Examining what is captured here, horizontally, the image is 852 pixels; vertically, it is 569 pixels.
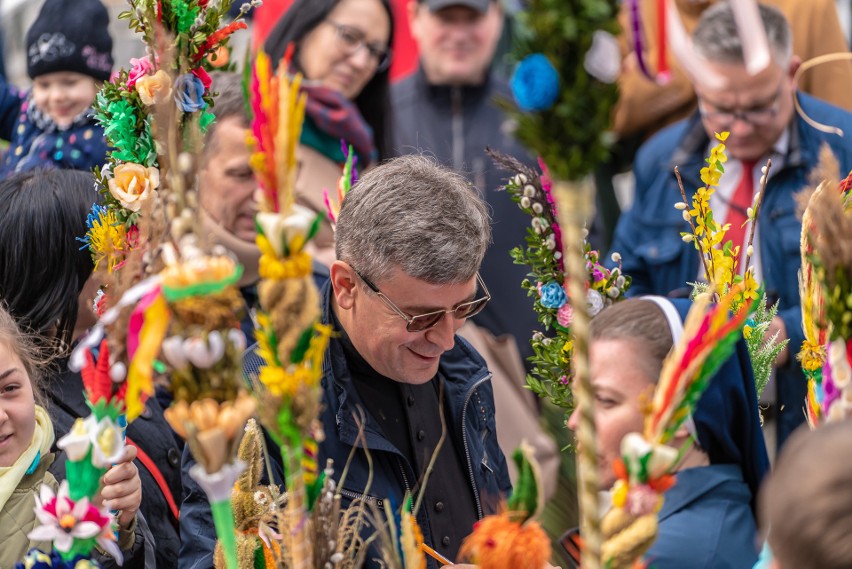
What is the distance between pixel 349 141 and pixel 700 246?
168 centimetres

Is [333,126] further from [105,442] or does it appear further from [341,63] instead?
[105,442]

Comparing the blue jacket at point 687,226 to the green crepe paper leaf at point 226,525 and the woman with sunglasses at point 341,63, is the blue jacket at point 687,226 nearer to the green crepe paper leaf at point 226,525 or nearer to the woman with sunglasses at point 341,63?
the woman with sunglasses at point 341,63

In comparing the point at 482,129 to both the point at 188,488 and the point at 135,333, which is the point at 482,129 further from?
the point at 135,333

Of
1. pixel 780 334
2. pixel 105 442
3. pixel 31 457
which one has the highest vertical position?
pixel 105 442

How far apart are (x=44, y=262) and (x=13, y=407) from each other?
640mm

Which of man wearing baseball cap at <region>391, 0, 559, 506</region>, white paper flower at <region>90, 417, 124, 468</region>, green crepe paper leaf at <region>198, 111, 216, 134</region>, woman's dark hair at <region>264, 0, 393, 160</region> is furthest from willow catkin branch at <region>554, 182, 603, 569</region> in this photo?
woman's dark hair at <region>264, 0, 393, 160</region>

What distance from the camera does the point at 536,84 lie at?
5.65 ft

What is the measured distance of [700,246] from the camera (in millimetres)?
3078

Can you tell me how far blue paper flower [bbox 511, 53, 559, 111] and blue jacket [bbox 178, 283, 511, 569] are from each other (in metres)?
1.07

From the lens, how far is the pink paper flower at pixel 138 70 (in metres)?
2.67

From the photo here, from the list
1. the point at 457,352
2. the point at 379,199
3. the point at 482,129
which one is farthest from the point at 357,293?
the point at 482,129

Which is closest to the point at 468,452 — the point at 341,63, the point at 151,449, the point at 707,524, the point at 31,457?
the point at 707,524

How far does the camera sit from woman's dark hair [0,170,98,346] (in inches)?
124

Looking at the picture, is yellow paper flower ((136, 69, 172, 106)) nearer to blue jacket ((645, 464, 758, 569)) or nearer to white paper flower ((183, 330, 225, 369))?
white paper flower ((183, 330, 225, 369))
